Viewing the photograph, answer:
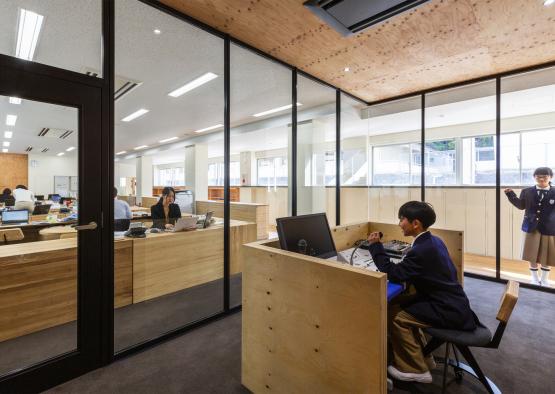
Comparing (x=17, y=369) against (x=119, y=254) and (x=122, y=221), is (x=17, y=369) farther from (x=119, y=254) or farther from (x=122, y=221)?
(x=122, y=221)

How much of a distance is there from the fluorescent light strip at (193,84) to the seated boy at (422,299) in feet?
10.8

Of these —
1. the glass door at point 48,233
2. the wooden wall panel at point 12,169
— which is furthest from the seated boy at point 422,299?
the wooden wall panel at point 12,169

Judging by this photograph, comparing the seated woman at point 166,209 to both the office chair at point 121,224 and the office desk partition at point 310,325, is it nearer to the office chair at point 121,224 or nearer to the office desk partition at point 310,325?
the office chair at point 121,224

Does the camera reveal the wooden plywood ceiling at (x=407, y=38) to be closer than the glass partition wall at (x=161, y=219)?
Yes

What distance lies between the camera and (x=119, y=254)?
315cm

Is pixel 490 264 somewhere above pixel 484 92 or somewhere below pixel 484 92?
below

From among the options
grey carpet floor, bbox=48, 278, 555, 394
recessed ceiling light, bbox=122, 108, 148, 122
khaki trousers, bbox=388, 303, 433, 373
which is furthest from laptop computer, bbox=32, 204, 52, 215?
khaki trousers, bbox=388, 303, 433, 373

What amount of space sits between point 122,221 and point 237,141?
5628mm

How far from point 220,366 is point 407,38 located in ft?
11.8

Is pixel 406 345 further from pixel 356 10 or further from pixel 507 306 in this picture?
pixel 356 10

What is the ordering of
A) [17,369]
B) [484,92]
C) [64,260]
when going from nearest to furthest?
[17,369] < [64,260] < [484,92]

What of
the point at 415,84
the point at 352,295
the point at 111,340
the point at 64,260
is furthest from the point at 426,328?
the point at 415,84

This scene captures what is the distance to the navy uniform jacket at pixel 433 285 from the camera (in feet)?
5.59

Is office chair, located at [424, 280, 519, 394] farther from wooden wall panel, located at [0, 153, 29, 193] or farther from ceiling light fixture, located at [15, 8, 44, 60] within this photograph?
ceiling light fixture, located at [15, 8, 44, 60]
